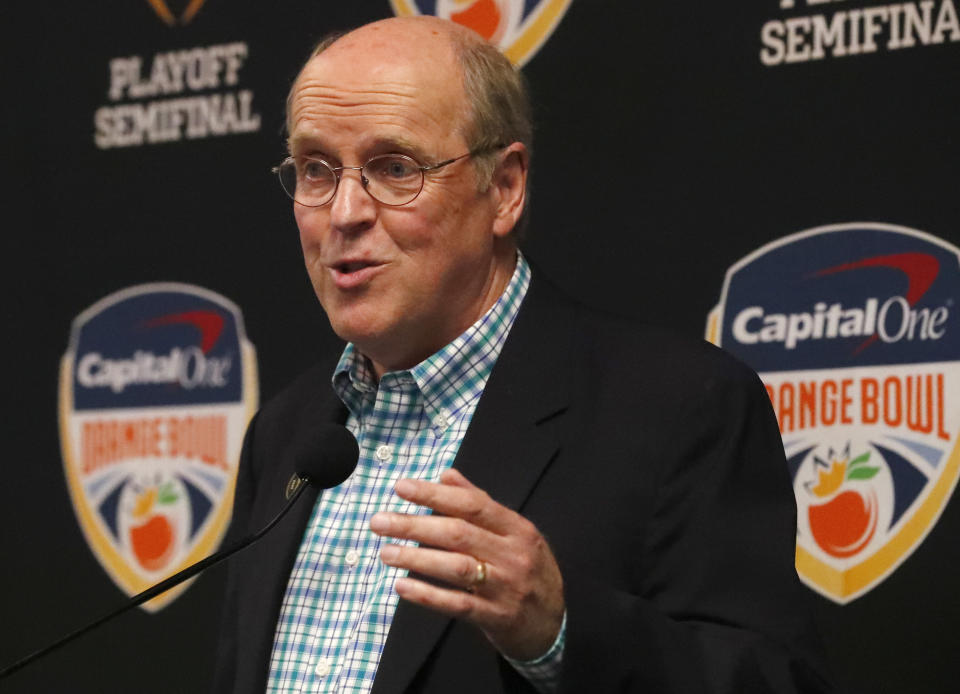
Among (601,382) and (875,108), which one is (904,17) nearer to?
(875,108)

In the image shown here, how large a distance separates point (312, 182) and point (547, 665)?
0.85 m

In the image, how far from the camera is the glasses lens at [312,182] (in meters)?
2.04

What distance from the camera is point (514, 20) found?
269 cm

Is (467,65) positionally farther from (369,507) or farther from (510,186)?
(369,507)

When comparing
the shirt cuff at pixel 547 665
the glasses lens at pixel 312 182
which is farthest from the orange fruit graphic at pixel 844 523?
the glasses lens at pixel 312 182

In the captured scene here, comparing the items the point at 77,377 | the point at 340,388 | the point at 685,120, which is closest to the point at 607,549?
the point at 340,388

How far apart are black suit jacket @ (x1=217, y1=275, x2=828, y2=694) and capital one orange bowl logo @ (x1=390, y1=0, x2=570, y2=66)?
760mm

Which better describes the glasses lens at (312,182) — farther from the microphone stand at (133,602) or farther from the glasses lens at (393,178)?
the microphone stand at (133,602)

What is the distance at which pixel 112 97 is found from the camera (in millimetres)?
3104

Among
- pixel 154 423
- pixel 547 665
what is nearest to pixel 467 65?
pixel 547 665

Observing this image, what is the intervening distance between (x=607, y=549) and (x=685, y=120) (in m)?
1.00

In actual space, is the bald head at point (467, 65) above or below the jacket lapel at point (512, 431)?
above

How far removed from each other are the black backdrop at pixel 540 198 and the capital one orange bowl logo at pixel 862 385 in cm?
4

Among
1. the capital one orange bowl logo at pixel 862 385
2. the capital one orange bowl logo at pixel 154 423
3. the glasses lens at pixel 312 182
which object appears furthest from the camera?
the capital one orange bowl logo at pixel 154 423
